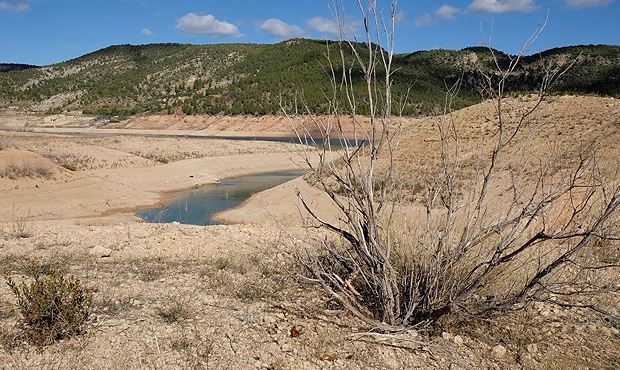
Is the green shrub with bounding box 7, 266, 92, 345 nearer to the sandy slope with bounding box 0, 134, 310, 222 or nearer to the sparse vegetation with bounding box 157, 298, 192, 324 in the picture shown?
the sparse vegetation with bounding box 157, 298, 192, 324

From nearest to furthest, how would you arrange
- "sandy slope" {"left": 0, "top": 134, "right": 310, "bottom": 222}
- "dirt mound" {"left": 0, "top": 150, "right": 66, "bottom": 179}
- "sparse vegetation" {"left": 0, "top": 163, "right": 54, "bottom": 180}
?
"sandy slope" {"left": 0, "top": 134, "right": 310, "bottom": 222} < "sparse vegetation" {"left": 0, "top": 163, "right": 54, "bottom": 180} < "dirt mound" {"left": 0, "top": 150, "right": 66, "bottom": 179}

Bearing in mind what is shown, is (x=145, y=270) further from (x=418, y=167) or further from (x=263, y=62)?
(x=263, y=62)

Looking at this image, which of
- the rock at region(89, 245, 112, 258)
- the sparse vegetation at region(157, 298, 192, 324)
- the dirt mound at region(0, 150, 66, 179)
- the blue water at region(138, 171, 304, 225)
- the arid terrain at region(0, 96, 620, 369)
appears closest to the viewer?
the arid terrain at region(0, 96, 620, 369)

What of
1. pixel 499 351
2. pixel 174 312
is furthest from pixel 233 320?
pixel 499 351

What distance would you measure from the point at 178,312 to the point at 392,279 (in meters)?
1.95

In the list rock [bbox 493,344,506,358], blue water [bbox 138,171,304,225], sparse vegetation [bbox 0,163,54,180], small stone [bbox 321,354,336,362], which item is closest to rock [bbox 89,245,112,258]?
small stone [bbox 321,354,336,362]

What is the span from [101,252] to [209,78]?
352 feet

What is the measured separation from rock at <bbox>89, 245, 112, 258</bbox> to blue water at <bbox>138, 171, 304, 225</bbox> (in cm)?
911

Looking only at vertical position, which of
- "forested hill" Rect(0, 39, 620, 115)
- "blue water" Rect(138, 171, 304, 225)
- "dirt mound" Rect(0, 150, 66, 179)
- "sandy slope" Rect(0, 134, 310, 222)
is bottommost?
"blue water" Rect(138, 171, 304, 225)

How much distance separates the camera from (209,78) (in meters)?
110

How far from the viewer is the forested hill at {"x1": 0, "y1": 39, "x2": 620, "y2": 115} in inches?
2813

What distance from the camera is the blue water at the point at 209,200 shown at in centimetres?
1911

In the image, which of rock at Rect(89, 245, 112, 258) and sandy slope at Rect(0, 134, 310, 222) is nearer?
rock at Rect(89, 245, 112, 258)

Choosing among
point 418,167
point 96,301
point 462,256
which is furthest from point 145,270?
point 418,167
